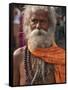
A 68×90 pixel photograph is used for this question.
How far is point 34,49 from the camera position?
1.73 metres

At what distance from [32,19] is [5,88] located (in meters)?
0.54

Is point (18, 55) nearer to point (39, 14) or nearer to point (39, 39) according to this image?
point (39, 39)

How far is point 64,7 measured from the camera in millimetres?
1812

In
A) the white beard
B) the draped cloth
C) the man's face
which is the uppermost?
the man's face

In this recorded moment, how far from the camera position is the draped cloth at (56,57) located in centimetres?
174

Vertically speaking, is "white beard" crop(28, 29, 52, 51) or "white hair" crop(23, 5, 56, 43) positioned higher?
"white hair" crop(23, 5, 56, 43)

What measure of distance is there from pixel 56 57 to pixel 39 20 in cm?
31

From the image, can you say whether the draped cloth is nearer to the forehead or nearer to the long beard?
the long beard

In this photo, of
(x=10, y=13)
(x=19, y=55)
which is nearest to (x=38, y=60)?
(x=19, y=55)

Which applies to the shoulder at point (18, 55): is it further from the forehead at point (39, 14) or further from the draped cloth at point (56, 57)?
the forehead at point (39, 14)

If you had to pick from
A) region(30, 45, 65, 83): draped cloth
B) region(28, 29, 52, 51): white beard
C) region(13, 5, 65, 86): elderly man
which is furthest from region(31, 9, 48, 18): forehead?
region(30, 45, 65, 83): draped cloth

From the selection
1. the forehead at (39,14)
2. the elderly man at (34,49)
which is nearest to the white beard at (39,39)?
the elderly man at (34,49)

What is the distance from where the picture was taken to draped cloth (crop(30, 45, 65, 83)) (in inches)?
68.6

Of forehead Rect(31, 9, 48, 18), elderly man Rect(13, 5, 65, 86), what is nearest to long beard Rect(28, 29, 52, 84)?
elderly man Rect(13, 5, 65, 86)
